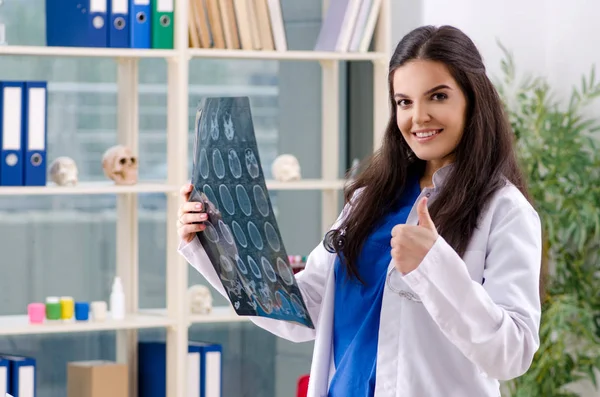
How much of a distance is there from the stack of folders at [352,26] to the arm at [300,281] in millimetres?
1771

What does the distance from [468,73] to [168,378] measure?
2.11m

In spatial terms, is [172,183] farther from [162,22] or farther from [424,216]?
[424,216]

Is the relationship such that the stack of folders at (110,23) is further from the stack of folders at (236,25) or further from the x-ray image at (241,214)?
the x-ray image at (241,214)

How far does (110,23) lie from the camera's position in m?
3.23

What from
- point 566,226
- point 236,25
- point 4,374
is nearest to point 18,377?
point 4,374

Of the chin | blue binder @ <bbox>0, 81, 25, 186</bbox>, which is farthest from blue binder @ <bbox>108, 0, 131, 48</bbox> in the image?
the chin

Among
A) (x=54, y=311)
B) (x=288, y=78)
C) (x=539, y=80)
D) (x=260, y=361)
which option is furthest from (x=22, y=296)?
(x=539, y=80)

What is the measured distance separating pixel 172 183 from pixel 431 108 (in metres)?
1.86

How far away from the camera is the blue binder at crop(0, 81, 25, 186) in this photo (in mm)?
3113

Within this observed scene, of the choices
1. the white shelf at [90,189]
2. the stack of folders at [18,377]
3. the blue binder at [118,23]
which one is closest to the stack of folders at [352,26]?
the white shelf at [90,189]

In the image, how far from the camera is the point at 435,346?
60.6 inches

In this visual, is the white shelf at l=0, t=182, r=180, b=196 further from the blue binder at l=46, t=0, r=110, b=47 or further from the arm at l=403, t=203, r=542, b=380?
the arm at l=403, t=203, r=542, b=380

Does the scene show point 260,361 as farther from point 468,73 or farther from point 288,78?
point 468,73

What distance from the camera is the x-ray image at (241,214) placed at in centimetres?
159
